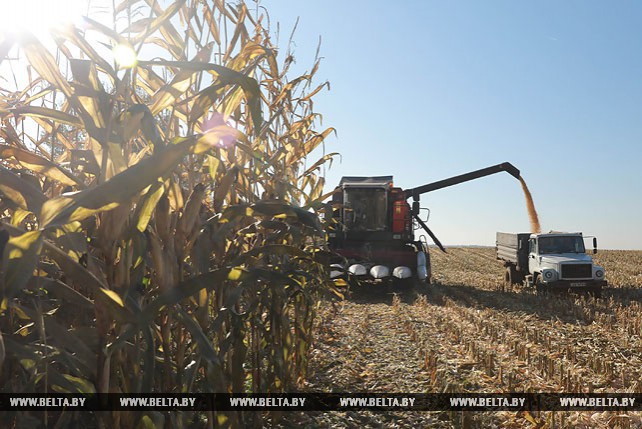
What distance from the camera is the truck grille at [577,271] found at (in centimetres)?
1098

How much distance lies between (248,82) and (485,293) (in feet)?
39.1

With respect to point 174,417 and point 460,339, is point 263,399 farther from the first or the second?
point 460,339

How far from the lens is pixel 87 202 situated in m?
1.13

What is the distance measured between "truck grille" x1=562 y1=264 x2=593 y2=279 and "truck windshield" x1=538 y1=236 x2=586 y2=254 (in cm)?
A: 91

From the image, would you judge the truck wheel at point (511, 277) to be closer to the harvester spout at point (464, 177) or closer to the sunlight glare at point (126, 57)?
the harvester spout at point (464, 177)

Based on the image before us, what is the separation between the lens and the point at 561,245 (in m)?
12.0

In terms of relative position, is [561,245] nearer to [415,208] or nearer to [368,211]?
[415,208]

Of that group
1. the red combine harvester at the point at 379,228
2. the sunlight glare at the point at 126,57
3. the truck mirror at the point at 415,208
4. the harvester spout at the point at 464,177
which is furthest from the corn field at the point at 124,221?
the harvester spout at the point at 464,177

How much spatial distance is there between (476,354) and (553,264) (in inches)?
278

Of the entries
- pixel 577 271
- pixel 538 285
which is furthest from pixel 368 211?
pixel 577 271

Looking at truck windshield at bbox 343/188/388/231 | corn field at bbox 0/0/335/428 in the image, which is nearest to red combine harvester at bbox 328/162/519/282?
truck windshield at bbox 343/188/388/231

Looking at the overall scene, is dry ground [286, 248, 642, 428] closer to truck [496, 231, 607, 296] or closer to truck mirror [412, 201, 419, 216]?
truck [496, 231, 607, 296]

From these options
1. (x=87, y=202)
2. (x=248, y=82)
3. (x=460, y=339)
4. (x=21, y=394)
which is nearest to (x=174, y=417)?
(x=21, y=394)

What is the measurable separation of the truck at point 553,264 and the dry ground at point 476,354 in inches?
35.7
